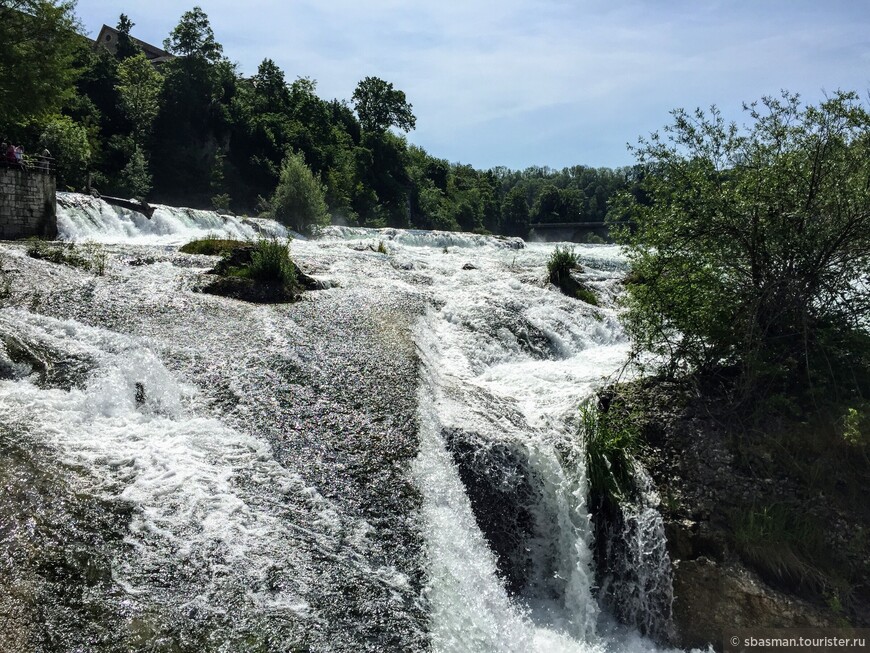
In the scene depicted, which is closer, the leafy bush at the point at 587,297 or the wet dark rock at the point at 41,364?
the wet dark rock at the point at 41,364

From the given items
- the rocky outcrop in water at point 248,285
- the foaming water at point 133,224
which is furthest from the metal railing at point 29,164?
the rocky outcrop in water at point 248,285

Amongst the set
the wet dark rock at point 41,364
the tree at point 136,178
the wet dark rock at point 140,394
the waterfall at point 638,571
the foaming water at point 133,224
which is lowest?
the waterfall at point 638,571

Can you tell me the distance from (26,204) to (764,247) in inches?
778

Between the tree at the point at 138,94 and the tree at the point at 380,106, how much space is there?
113 feet

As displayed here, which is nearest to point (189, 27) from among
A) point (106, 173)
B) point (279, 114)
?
point (279, 114)

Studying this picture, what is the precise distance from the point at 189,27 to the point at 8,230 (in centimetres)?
3903

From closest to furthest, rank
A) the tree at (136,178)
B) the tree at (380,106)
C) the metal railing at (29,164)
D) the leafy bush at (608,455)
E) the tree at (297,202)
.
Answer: the leafy bush at (608,455) < the metal railing at (29,164) < the tree at (297,202) < the tree at (136,178) < the tree at (380,106)

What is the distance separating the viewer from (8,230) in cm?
1720

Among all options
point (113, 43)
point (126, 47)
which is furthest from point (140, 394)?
point (113, 43)

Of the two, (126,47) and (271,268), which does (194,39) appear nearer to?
(126,47)

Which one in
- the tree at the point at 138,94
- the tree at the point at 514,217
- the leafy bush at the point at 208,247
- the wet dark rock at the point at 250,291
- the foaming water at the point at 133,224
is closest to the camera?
the wet dark rock at the point at 250,291

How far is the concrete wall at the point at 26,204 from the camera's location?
17172 millimetres

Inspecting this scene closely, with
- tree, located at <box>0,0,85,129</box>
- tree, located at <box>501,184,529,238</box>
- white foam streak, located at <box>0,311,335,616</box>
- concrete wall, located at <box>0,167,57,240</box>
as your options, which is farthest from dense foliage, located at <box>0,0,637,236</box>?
tree, located at <box>501,184,529,238</box>

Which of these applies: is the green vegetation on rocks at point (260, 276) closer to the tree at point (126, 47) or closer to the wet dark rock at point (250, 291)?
the wet dark rock at point (250, 291)
